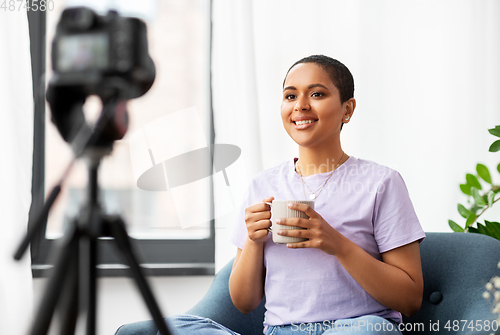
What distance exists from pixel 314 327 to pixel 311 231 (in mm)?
249

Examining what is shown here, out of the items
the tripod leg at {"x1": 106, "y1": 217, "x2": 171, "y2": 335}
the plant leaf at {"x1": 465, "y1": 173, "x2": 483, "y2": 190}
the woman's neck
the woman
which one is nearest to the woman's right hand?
the woman

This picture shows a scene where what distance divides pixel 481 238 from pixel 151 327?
887 mm

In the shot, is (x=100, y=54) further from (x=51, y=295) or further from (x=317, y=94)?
(x=317, y=94)

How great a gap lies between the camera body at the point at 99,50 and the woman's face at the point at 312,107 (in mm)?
647

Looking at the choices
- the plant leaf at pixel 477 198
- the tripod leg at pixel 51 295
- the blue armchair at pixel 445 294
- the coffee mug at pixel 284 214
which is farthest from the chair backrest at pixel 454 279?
the tripod leg at pixel 51 295

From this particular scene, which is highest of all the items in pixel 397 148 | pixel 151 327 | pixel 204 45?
pixel 204 45

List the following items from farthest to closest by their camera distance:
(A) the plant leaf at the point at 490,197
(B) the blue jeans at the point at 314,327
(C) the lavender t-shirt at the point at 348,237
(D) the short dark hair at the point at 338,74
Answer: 1. (A) the plant leaf at the point at 490,197
2. (D) the short dark hair at the point at 338,74
3. (C) the lavender t-shirt at the point at 348,237
4. (B) the blue jeans at the point at 314,327

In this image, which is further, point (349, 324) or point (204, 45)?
point (204, 45)

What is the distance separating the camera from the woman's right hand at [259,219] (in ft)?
3.14

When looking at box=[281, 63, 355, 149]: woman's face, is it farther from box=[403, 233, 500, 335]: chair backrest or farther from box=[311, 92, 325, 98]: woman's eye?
box=[403, 233, 500, 335]: chair backrest

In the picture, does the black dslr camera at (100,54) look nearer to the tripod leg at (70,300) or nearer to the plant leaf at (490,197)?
the tripod leg at (70,300)

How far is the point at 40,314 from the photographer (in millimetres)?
434

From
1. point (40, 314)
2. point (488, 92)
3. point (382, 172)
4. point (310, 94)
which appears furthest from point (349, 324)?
point (488, 92)

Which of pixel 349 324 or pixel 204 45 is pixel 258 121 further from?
pixel 349 324
